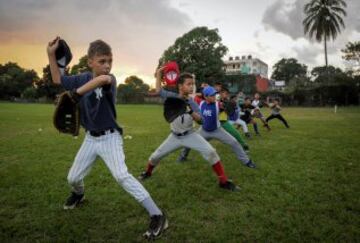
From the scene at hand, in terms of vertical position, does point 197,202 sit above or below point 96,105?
below

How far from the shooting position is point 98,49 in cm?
334

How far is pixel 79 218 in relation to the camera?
393cm

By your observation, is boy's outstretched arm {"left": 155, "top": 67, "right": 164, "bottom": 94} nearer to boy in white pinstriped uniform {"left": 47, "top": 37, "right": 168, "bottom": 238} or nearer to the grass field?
boy in white pinstriped uniform {"left": 47, "top": 37, "right": 168, "bottom": 238}

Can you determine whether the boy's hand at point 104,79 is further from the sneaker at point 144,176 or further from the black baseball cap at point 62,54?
the sneaker at point 144,176

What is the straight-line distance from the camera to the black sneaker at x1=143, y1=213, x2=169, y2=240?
3.37 m

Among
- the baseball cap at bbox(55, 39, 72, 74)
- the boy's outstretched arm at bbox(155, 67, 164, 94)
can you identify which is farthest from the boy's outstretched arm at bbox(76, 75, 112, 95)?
the boy's outstretched arm at bbox(155, 67, 164, 94)

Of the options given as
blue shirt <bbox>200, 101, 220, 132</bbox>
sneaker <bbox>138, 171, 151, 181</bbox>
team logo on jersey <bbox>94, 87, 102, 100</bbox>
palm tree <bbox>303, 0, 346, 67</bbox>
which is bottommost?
sneaker <bbox>138, 171, 151, 181</bbox>

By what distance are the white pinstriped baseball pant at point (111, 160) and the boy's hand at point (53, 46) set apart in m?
1.11

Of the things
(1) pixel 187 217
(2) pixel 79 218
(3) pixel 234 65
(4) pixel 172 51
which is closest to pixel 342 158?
(1) pixel 187 217

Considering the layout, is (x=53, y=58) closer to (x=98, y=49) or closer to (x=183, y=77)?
(x=98, y=49)

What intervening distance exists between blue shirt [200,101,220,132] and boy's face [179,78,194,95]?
130cm

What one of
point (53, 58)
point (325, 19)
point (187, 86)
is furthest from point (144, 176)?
point (325, 19)

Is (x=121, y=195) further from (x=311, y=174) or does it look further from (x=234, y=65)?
(x=234, y=65)

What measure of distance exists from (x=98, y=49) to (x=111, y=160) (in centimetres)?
135
